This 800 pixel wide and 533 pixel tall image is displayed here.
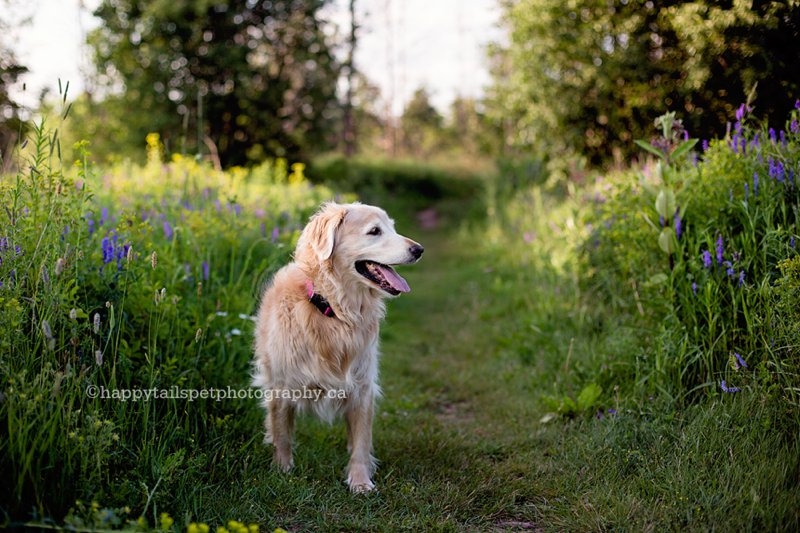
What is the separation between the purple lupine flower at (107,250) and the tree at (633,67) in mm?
5203

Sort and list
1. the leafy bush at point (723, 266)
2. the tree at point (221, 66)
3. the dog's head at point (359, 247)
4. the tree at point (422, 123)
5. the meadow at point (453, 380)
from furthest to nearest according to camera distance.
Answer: the tree at point (422, 123) → the tree at point (221, 66) → the dog's head at point (359, 247) → the leafy bush at point (723, 266) → the meadow at point (453, 380)

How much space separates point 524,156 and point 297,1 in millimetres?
7740

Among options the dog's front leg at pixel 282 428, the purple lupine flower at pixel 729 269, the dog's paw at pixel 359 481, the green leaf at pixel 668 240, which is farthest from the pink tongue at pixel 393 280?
the purple lupine flower at pixel 729 269

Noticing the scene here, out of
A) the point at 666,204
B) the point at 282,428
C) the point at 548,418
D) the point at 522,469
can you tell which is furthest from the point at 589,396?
the point at 282,428

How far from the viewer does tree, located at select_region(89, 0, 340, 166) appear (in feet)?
49.3

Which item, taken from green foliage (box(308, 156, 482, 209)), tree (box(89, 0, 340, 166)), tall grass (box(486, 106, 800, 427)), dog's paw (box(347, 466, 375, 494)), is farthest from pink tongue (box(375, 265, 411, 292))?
green foliage (box(308, 156, 482, 209))

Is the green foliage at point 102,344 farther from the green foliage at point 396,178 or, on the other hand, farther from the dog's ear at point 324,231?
the green foliage at point 396,178

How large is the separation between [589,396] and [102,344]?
302 cm

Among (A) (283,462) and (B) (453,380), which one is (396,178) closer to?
(B) (453,380)

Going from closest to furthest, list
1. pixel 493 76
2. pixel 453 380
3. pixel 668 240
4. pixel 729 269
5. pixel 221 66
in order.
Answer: pixel 729 269
pixel 668 240
pixel 453 380
pixel 493 76
pixel 221 66

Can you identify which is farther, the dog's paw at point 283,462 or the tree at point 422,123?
the tree at point 422,123

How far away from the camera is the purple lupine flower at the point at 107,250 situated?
Answer: 10.6ft

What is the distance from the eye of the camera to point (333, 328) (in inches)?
132

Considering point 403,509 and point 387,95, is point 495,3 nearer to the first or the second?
point 403,509
